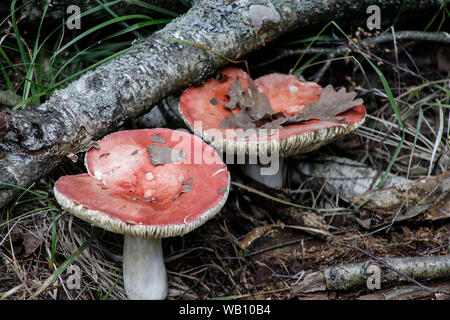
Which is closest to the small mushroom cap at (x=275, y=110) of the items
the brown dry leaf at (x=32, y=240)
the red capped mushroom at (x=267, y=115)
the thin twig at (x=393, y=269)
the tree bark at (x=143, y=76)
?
the red capped mushroom at (x=267, y=115)

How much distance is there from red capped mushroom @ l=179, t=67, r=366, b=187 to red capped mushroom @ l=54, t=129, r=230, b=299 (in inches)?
8.5

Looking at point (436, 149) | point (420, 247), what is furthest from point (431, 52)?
point (420, 247)

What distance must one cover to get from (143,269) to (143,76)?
127 cm

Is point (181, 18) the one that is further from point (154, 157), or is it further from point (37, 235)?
point (37, 235)

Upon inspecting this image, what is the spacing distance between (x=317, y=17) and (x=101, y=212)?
2400 millimetres

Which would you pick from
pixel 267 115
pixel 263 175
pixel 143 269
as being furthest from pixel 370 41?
pixel 143 269

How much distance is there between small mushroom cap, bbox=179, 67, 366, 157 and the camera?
8.65 feet

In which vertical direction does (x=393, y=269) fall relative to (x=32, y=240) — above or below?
below

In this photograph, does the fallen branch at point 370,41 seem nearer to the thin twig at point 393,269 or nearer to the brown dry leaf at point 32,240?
the thin twig at point 393,269

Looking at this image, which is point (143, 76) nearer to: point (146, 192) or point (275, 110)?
point (146, 192)

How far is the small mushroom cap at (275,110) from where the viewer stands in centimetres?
264

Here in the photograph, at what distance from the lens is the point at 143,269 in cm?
253

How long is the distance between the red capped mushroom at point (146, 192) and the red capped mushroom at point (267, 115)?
217mm

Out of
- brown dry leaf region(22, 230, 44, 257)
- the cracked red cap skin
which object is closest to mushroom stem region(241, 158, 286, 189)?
the cracked red cap skin
